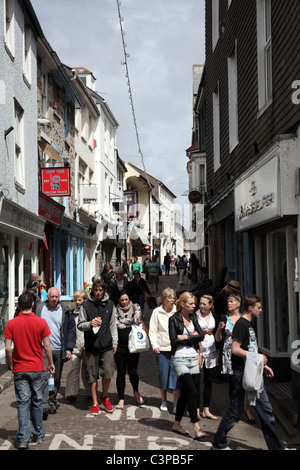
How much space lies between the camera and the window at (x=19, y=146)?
13102 mm

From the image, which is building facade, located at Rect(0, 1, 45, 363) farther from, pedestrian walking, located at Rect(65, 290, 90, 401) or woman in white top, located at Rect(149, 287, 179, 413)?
woman in white top, located at Rect(149, 287, 179, 413)

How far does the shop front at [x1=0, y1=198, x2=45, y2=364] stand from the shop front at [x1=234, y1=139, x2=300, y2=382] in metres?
4.46

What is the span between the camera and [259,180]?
920 cm

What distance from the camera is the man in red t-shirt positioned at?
6355mm

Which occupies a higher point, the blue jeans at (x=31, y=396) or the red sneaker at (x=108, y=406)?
the blue jeans at (x=31, y=396)

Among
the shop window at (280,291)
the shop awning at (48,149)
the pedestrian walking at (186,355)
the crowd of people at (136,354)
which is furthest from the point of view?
the shop awning at (48,149)

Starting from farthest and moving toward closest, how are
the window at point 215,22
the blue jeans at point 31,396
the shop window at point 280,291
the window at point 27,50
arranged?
the window at point 215,22
the window at point 27,50
the shop window at point 280,291
the blue jeans at point 31,396

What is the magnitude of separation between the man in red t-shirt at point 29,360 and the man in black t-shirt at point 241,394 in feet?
6.61

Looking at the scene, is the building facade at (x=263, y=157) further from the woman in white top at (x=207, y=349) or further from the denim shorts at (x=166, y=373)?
the denim shorts at (x=166, y=373)

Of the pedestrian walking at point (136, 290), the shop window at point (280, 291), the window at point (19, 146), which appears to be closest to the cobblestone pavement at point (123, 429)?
the shop window at point (280, 291)

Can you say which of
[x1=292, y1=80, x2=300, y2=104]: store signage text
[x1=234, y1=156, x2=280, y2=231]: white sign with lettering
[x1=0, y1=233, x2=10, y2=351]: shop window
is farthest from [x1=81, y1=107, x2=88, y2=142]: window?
[x1=292, y1=80, x2=300, y2=104]: store signage text

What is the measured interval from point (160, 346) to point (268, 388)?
1.94 m

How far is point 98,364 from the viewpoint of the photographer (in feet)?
26.0
